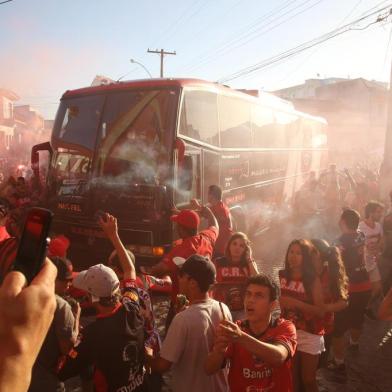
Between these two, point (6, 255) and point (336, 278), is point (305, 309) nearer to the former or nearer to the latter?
point (336, 278)

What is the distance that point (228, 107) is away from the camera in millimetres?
9195

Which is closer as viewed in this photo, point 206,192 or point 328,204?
point 206,192

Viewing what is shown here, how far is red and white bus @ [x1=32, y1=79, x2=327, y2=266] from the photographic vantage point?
6.95m

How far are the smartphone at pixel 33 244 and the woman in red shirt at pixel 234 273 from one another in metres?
3.37

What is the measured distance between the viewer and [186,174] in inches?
280

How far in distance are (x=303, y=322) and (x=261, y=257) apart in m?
6.98

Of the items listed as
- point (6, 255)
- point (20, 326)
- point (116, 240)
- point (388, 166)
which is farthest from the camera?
point (388, 166)

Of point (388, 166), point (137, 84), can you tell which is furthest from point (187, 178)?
point (388, 166)

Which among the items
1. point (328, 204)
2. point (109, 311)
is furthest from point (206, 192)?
point (328, 204)

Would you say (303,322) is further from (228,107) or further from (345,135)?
(345,135)

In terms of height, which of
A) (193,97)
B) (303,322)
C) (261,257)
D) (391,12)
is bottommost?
(261,257)

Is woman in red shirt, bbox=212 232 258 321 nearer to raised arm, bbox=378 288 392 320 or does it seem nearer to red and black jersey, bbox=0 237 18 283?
raised arm, bbox=378 288 392 320

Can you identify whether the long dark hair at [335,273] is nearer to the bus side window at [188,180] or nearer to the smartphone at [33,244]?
the smartphone at [33,244]

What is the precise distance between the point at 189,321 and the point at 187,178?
459 cm
